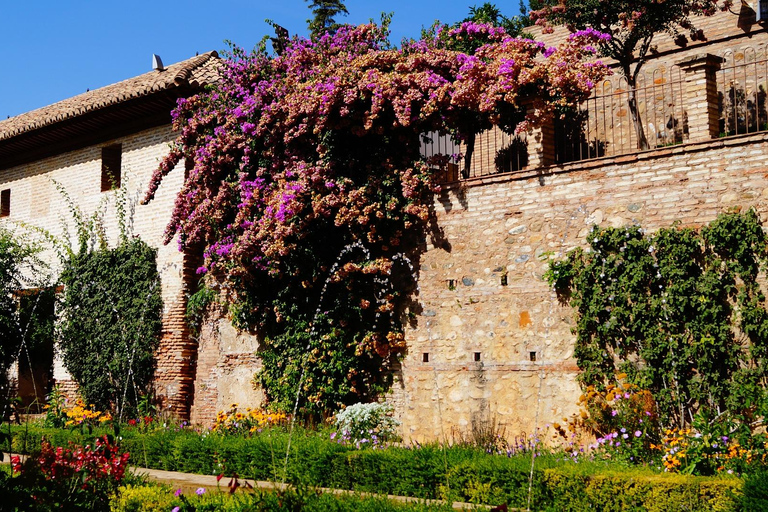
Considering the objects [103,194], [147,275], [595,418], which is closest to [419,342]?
[595,418]

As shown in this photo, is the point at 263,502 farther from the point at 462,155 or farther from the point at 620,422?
the point at 462,155

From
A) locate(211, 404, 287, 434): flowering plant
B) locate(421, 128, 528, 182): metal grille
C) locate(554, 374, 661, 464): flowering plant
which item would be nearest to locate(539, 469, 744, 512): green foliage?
locate(554, 374, 661, 464): flowering plant

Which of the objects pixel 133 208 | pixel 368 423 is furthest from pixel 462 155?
pixel 133 208

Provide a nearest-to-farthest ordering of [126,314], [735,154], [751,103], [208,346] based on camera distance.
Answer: [735,154], [751,103], [208,346], [126,314]

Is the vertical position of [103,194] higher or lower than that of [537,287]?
higher

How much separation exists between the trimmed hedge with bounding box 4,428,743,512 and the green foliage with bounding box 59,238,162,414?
169 inches

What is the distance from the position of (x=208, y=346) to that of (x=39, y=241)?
5.25 m

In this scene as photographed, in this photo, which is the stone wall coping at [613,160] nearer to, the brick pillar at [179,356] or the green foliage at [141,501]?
the brick pillar at [179,356]

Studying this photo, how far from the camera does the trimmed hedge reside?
5707mm

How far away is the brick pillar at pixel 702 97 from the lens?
884cm

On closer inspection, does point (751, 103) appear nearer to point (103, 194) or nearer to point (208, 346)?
point (208, 346)

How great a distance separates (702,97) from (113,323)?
9.73 meters

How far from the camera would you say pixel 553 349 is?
926cm

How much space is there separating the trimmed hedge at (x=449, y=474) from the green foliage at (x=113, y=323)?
429cm
